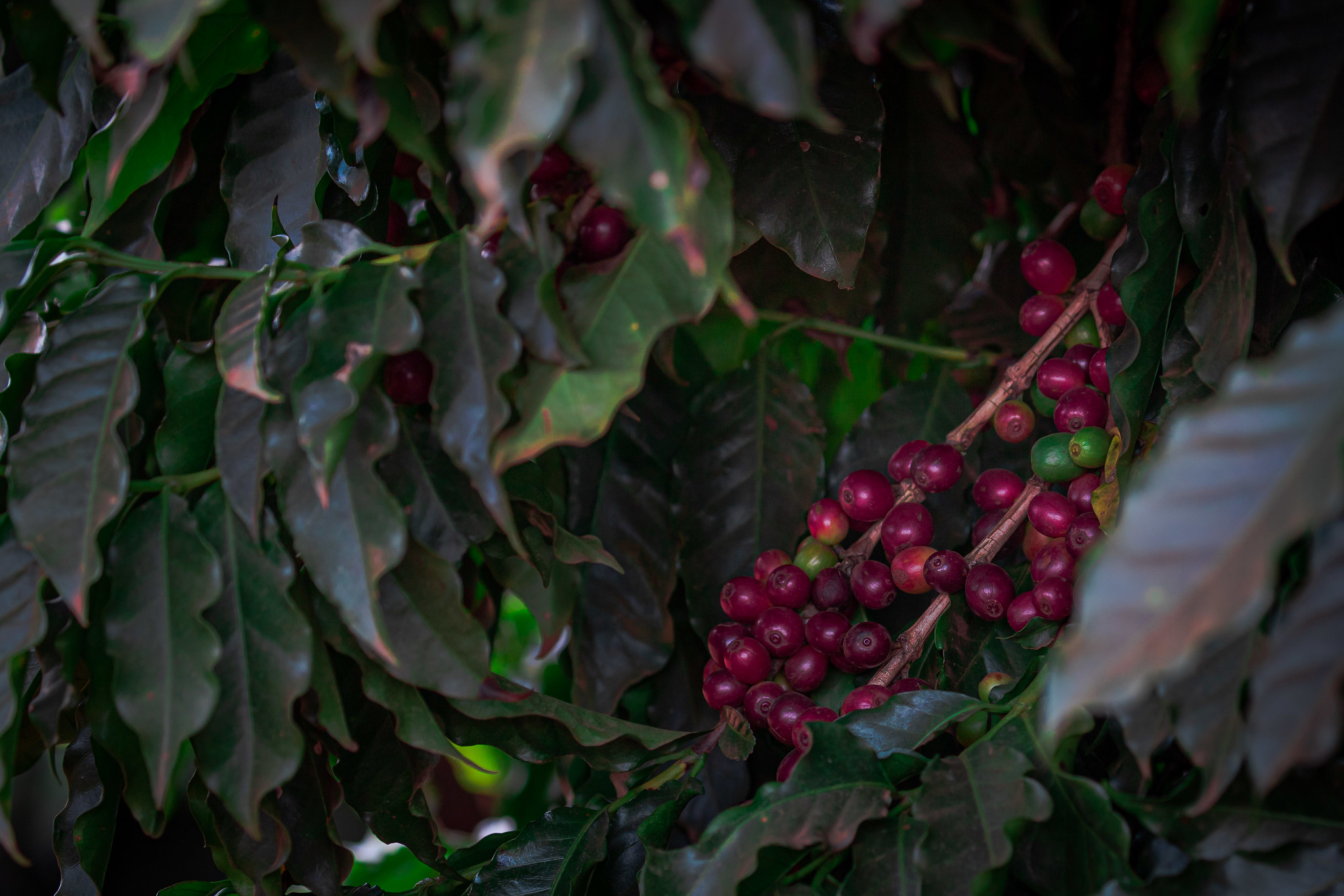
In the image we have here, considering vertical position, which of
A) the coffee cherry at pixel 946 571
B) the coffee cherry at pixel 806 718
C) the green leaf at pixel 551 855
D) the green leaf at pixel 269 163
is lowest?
the green leaf at pixel 551 855

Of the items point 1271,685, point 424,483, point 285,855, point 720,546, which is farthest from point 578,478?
point 1271,685

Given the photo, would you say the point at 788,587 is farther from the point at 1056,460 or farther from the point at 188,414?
the point at 188,414

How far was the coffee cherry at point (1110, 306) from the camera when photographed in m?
0.67

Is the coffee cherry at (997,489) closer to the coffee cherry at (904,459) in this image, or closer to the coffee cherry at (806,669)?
the coffee cherry at (904,459)

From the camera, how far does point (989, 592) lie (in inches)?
25.6

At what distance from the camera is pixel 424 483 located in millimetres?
Answer: 561

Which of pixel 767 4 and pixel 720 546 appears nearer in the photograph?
pixel 767 4

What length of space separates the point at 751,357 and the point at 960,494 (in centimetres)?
24

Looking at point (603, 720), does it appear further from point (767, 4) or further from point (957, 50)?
point (957, 50)

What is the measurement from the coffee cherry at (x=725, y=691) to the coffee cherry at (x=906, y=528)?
0.16 meters

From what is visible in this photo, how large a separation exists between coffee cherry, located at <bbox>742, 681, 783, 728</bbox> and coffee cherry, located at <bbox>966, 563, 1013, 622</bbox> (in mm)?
167

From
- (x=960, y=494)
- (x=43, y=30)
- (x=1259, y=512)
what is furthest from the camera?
(x=960, y=494)

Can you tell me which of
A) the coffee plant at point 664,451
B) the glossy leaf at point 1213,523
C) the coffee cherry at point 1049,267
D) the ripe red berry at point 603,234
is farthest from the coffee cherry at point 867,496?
the glossy leaf at point 1213,523

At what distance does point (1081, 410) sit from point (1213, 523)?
0.39 m
